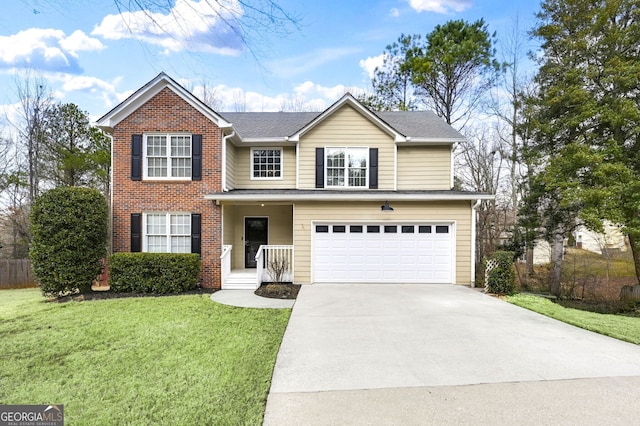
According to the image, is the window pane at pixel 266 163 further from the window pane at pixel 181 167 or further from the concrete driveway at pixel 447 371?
the concrete driveway at pixel 447 371

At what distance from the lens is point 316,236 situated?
36.4 ft

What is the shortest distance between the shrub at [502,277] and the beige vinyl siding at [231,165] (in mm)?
9291

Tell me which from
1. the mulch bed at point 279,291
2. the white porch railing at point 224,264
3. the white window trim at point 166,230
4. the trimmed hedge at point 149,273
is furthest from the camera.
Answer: the white window trim at point 166,230

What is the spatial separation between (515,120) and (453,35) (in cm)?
674

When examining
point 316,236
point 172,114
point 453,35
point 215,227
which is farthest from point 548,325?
point 453,35

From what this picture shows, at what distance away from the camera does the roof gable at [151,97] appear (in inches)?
422

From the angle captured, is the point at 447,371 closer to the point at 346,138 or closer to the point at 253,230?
the point at 346,138

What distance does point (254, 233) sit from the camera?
1279 centimetres

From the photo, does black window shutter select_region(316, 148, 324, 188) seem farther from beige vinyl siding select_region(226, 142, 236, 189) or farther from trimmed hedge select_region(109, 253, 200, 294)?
trimmed hedge select_region(109, 253, 200, 294)

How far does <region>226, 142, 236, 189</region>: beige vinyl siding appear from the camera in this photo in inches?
457

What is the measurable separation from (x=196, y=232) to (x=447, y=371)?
8866mm

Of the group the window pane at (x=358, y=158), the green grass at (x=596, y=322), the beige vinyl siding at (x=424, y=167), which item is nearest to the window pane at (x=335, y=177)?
the window pane at (x=358, y=158)

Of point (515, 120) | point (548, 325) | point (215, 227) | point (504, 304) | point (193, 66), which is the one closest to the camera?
point (193, 66)

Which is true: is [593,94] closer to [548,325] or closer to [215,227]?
[548,325]
